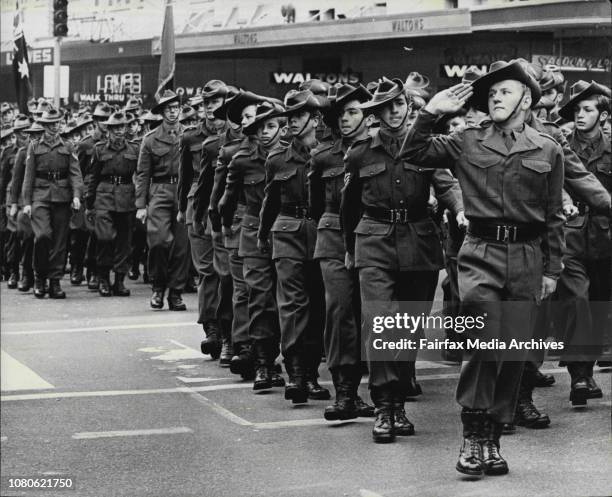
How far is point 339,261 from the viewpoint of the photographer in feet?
30.6

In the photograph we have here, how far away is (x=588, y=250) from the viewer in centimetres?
1024

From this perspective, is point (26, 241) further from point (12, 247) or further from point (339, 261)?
point (339, 261)

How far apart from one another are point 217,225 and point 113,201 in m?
6.08

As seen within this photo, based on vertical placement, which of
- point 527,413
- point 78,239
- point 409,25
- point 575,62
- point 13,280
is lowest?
point 13,280

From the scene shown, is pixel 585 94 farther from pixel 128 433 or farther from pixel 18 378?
pixel 18 378

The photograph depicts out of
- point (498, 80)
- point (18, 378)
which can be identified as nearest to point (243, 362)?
point (18, 378)

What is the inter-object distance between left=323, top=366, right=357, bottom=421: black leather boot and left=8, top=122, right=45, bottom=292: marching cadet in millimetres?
8910

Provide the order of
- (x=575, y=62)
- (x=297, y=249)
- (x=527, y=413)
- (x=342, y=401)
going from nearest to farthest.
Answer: (x=527, y=413) → (x=342, y=401) → (x=297, y=249) → (x=575, y=62)

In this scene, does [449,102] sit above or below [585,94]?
below

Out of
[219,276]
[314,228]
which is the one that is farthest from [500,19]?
[314,228]

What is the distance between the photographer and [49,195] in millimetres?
16938

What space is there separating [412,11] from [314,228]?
12490 millimetres

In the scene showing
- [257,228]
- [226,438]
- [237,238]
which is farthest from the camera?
[237,238]

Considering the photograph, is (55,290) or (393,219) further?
(55,290)
